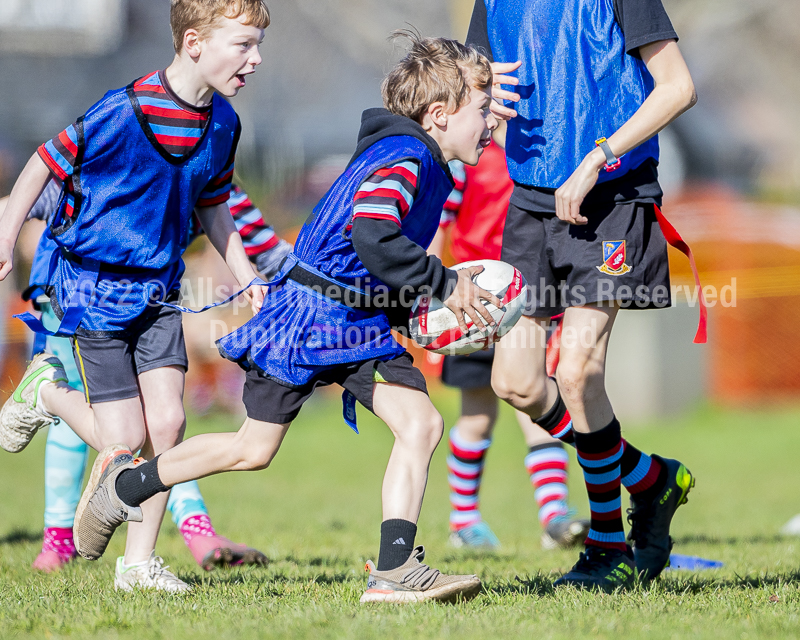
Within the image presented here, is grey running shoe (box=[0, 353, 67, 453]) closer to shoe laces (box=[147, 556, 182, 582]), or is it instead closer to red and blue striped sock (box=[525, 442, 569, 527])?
shoe laces (box=[147, 556, 182, 582])

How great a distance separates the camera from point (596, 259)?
3.62 m

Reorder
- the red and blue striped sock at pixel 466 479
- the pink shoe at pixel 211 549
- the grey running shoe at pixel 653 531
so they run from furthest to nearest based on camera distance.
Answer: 1. the red and blue striped sock at pixel 466 479
2. the pink shoe at pixel 211 549
3. the grey running shoe at pixel 653 531

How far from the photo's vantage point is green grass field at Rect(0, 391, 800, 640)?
2.82m

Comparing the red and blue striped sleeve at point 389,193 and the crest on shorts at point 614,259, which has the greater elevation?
the red and blue striped sleeve at point 389,193

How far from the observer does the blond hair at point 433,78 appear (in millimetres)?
3316

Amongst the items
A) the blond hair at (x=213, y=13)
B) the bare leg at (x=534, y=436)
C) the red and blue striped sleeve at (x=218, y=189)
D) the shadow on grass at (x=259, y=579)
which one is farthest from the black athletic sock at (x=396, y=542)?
the bare leg at (x=534, y=436)

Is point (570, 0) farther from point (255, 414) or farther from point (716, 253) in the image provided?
point (716, 253)

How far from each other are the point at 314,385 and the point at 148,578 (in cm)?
99

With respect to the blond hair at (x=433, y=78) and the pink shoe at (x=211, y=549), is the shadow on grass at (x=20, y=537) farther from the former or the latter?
the blond hair at (x=433, y=78)

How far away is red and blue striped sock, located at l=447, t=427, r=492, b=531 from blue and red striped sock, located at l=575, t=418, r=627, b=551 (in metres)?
1.64

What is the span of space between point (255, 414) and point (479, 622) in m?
1.02

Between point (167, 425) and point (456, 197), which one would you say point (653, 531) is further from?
point (456, 197)

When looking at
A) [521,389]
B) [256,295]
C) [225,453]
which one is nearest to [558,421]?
[521,389]

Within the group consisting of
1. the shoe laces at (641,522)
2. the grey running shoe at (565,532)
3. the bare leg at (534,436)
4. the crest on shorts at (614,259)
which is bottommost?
the grey running shoe at (565,532)
